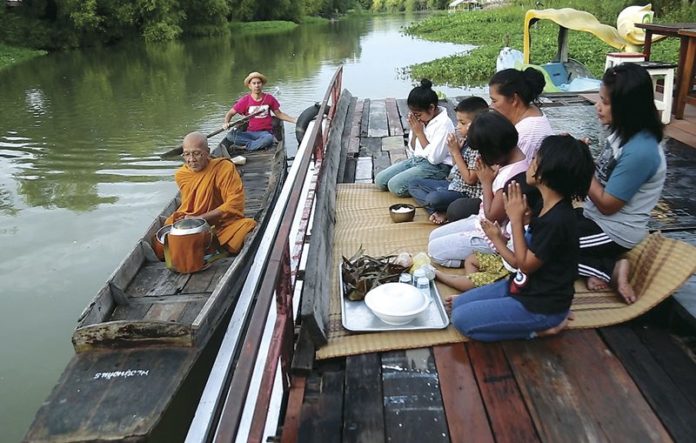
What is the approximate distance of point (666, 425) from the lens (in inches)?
89.7

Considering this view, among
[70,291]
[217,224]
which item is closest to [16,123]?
[70,291]

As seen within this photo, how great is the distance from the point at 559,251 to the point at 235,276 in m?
2.71

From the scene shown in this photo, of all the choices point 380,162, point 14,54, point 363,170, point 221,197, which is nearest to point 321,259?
point 221,197

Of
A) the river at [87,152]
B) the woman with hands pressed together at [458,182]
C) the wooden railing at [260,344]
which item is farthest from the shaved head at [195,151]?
the river at [87,152]

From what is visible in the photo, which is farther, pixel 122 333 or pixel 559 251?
pixel 122 333

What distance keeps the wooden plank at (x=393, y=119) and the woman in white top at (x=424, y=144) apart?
234 cm

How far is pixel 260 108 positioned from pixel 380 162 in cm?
304

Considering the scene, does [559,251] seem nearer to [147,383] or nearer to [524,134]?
[524,134]

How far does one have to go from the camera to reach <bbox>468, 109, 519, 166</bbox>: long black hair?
322cm

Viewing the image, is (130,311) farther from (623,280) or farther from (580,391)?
(623,280)

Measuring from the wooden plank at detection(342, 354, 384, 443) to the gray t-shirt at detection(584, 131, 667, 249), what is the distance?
1.50 meters

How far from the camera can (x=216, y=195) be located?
5.18 m

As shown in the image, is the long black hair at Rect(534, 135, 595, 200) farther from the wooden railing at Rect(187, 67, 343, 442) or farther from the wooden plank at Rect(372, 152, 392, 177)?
the wooden plank at Rect(372, 152, 392, 177)

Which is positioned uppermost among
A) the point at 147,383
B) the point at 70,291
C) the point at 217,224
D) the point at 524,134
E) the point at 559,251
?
the point at 524,134
